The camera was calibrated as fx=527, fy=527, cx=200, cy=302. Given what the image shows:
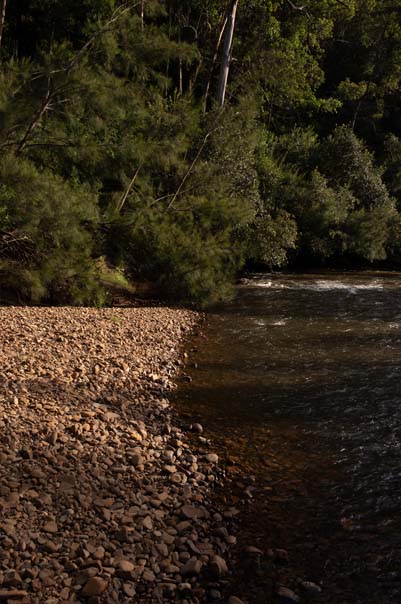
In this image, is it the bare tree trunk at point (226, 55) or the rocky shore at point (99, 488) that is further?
the bare tree trunk at point (226, 55)

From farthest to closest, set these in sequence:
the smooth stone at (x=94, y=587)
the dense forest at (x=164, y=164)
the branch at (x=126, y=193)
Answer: the branch at (x=126, y=193), the dense forest at (x=164, y=164), the smooth stone at (x=94, y=587)

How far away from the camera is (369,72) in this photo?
1187 inches

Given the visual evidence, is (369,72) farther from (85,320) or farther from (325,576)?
(325,576)

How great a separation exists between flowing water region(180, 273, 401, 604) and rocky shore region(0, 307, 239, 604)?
1.44 feet

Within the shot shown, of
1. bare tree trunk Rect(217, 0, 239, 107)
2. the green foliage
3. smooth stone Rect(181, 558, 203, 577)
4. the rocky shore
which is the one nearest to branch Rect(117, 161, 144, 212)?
the green foliage

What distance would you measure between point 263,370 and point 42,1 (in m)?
20.8

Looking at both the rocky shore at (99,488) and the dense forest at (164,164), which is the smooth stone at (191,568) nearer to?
the rocky shore at (99,488)

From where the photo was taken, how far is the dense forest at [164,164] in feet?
33.6

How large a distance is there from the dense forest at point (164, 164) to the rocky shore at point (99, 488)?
11.3 ft

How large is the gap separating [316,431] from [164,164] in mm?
9131

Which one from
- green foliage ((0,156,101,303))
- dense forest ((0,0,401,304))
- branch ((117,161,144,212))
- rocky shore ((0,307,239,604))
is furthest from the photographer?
branch ((117,161,144,212))

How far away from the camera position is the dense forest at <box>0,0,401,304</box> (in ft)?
33.6

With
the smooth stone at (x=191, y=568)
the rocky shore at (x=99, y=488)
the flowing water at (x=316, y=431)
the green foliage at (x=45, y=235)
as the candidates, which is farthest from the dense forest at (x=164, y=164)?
the smooth stone at (x=191, y=568)

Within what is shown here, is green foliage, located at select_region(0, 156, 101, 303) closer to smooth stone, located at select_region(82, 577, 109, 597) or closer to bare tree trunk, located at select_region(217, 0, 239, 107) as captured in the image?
smooth stone, located at select_region(82, 577, 109, 597)
